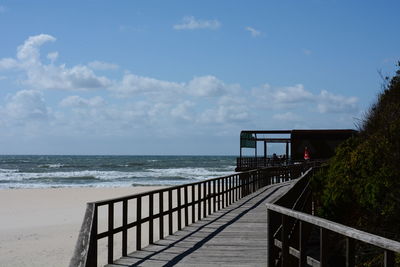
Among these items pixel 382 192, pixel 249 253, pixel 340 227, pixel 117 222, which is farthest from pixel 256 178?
pixel 340 227

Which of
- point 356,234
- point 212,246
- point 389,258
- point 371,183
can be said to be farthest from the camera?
point 371,183

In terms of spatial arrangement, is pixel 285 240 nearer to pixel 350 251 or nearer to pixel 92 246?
pixel 350 251

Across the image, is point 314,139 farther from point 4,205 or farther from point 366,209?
point 366,209

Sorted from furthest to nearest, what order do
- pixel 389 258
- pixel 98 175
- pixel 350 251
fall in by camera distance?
pixel 98 175 → pixel 350 251 → pixel 389 258

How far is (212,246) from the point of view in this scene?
9.92 metres

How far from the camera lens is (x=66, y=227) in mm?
22703

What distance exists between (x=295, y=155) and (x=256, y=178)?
2219 cm

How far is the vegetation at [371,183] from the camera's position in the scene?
36.3 ft

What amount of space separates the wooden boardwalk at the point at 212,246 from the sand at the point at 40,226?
4.58 meters

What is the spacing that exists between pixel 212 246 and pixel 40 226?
1475cm

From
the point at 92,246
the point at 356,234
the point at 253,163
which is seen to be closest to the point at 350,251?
the point at 356,234

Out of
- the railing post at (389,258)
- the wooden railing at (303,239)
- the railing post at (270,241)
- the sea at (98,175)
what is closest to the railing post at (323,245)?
the wooden railing at (303,239)

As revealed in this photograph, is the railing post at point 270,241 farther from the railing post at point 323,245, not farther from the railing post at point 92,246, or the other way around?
the railing post at point 92,246

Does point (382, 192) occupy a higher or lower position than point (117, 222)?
higher
